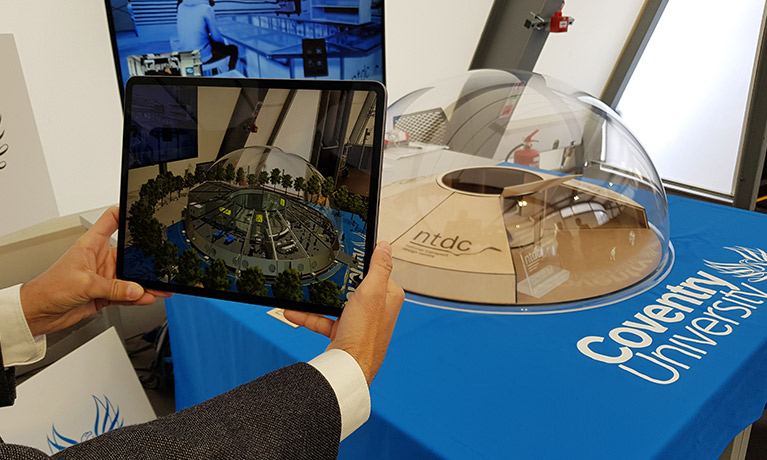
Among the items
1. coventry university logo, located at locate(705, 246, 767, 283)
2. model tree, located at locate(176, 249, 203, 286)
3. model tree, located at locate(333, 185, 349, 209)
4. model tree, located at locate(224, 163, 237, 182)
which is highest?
model tree, located at locate(224, 163, 237, 182)

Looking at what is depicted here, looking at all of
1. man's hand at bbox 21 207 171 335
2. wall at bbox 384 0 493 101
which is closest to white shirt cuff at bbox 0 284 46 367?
man's hand at bbox 21 207 171 335

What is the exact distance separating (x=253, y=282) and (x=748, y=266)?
3.11 ft

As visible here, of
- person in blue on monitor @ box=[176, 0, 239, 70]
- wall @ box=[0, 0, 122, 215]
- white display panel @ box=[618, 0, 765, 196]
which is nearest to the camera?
wall @ box=[0, 0, 122, 215]

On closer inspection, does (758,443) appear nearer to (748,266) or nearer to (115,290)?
(748,266)

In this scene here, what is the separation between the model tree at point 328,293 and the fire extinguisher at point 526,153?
0.55 m

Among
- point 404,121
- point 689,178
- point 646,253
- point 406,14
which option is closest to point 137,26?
point 404,121

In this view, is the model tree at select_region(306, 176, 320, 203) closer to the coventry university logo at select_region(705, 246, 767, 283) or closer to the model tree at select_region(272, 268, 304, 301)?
the model tree at select_region(272, 268, 304, 301)

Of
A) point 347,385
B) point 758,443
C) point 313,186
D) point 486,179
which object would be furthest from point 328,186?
point 758,443

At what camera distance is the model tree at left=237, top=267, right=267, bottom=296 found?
2.24 ft

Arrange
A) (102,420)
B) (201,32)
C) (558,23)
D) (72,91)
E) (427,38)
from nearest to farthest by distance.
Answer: (102,420) < (72,91) < (201,32) < (558,23) < (427,38)

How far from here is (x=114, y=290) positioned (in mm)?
764

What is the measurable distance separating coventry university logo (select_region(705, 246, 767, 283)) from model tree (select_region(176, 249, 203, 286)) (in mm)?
942

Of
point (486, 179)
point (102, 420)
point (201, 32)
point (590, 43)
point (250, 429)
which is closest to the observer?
point (250, 429)

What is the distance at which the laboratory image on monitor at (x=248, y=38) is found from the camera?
1.41m
